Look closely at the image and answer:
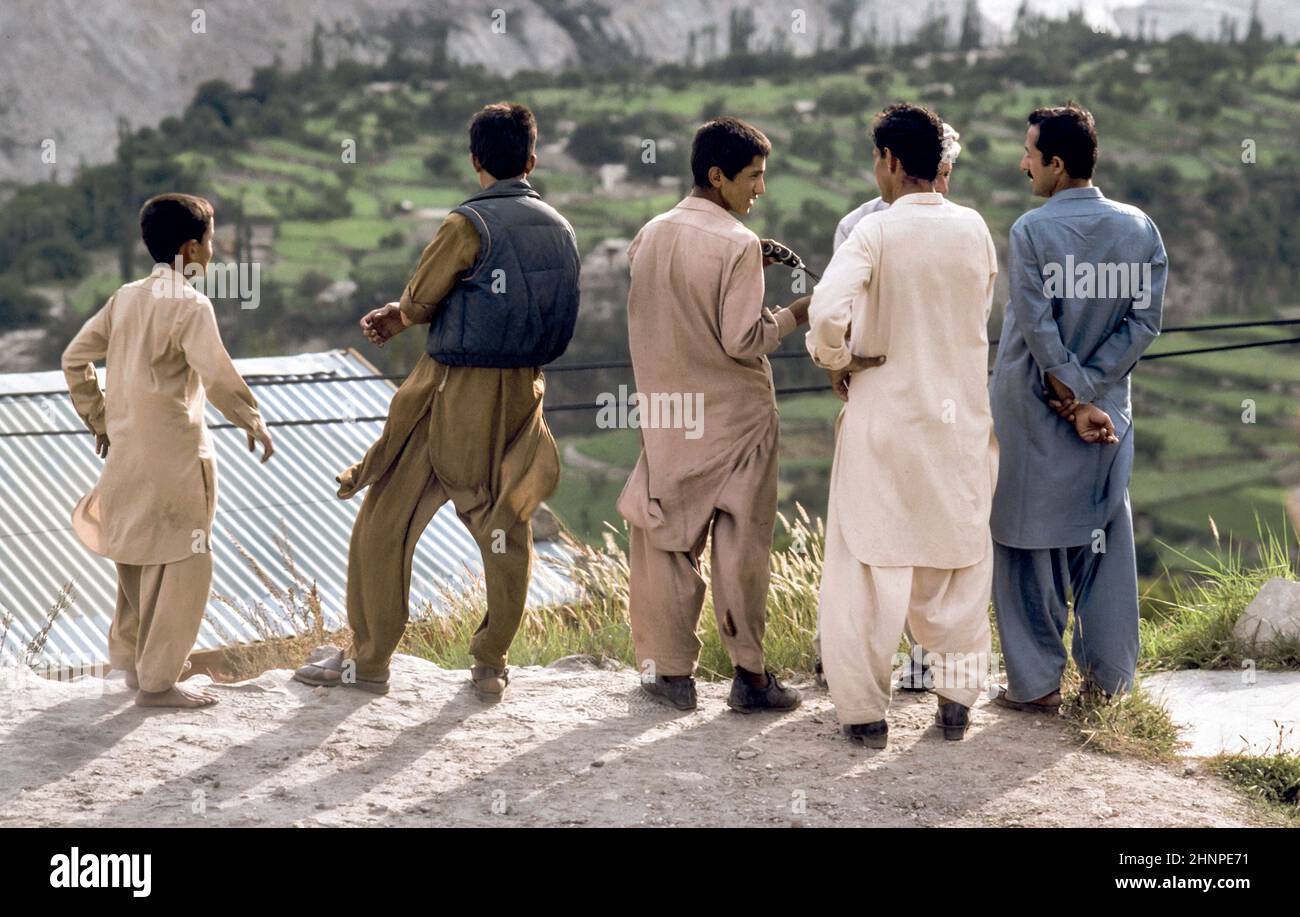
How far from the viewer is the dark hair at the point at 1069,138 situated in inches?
152

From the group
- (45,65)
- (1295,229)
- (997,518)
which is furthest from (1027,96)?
(997,518)

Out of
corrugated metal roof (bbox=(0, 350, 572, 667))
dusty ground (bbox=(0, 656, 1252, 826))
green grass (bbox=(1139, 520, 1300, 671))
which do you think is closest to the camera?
dusty ground (bbox=(0, 656, 1252, 826))

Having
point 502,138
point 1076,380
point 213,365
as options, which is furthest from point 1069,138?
point 213,365

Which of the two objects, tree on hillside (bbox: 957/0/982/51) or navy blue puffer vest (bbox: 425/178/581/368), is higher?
tree on hillside (bbox: 957/0/982/51)

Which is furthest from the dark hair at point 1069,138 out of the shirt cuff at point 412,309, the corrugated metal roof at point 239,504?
the corrugated metal roof at point 239,504

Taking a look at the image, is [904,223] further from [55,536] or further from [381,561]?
[55,536]

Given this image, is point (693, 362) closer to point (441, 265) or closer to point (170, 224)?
point (441, 265)

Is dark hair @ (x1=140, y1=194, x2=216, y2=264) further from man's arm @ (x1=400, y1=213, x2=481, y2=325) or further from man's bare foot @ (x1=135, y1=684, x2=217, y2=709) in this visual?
man's bare foot @ (x1=135, y1=684, x2=217, y2=709)

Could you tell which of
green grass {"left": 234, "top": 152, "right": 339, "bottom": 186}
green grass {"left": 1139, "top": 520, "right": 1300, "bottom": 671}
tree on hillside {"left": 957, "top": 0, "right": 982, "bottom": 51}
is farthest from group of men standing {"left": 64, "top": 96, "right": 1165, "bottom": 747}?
tree on hillside {"left": 957, "top": 0, "right": 982, "bottom": 51}

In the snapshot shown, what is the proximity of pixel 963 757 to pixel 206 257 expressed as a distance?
7.63ft

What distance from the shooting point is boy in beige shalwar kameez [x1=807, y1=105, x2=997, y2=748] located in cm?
363

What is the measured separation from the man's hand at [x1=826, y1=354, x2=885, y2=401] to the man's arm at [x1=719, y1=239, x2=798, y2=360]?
0.17m

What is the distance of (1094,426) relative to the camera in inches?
152

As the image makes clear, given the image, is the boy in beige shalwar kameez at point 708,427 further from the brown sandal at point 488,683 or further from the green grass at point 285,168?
the green grass at point 285,168
